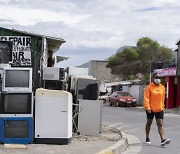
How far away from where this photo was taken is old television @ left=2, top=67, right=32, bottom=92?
32.4 ft

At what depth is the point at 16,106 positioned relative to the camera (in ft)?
32.5

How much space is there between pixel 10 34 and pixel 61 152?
556 centimetres

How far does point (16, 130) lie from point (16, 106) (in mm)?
549

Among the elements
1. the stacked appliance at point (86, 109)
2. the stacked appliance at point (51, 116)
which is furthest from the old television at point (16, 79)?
the stacked appliance at point (86, 109)

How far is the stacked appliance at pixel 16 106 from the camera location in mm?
9844

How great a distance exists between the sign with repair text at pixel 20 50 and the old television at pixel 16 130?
3473 mm

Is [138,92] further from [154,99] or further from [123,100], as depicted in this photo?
[154,99]

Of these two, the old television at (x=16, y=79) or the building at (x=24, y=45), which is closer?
the old television at (x=16, y=79)

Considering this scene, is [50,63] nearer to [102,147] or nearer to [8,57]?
[8,57]

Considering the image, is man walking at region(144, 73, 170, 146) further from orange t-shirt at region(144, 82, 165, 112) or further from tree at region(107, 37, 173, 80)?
tree at region(107, 37, 173, 80)

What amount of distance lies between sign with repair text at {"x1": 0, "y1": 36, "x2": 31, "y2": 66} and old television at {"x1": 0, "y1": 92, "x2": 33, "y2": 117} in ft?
10.9

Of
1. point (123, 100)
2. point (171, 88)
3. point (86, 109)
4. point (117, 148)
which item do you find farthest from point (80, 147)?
point (123, 100)

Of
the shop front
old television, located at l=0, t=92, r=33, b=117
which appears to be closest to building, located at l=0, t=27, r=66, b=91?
old television, located at l=0, t=92, r=33, b=117

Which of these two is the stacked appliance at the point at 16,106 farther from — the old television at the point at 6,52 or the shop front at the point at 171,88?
the shop front at the point at 171,88
